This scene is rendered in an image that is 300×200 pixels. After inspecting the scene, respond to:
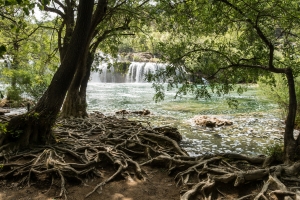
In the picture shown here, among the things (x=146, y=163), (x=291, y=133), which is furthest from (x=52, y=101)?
(x=291, y=133)

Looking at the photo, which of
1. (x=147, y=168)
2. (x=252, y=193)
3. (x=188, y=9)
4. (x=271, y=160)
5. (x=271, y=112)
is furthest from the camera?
(x=271, y=112)

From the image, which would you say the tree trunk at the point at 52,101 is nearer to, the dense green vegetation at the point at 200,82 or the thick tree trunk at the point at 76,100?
the dense green vegetation at the point at 200,82

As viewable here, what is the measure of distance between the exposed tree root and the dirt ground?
0.13 m

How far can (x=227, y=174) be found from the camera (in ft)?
16.4

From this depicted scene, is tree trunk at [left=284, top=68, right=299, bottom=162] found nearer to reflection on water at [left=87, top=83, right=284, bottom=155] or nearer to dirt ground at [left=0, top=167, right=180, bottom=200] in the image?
dirt ground at [left=0, top=167, right=180, bottom=200]

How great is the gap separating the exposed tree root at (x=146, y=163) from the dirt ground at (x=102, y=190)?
132 mm

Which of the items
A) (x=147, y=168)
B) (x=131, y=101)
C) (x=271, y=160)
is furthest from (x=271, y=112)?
(x=147, y=168)

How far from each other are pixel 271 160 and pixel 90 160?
421 cm

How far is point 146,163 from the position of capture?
21.7ft

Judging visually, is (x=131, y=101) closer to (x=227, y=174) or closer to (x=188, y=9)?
(x=188, y=9)

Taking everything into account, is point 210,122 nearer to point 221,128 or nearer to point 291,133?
point 221,128

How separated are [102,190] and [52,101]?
8.31 ft

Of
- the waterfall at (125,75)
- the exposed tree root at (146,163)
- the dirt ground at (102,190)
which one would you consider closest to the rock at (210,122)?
the exposed tree root at (146,163)

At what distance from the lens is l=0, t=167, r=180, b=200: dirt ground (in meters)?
4.82
